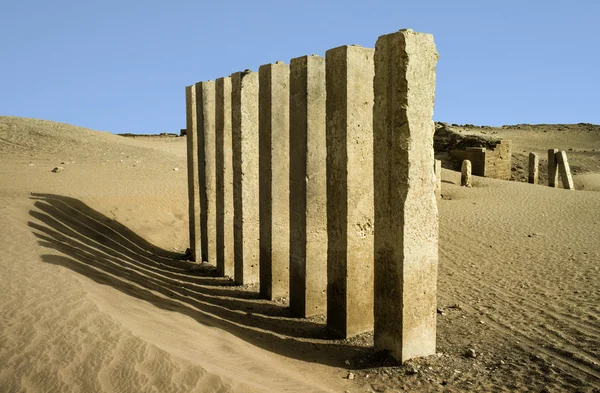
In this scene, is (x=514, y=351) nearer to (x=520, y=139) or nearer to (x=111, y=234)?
(x=111, y=234)

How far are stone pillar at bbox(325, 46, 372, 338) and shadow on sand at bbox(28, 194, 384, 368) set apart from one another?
1.75 ft

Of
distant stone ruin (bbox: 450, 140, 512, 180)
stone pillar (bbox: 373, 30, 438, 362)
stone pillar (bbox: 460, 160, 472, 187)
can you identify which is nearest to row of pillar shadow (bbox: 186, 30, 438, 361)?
stone pillar (bbox: 373, 30, 438, 362)

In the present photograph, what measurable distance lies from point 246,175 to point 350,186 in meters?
3.16

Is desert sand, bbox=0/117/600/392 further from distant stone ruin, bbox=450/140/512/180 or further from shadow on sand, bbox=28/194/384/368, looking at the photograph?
distant stone ruin, bbox=450/140/512/180

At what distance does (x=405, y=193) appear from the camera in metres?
5.57

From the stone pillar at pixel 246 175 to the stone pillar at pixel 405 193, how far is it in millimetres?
3726

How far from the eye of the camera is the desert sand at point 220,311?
4783 mm

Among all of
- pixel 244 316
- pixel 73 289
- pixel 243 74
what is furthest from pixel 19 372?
pixel 243 74

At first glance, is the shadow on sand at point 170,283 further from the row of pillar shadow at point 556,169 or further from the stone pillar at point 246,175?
the row of pillar shadow at point 556,169

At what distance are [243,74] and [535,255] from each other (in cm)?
664

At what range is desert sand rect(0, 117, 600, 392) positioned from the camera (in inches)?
188

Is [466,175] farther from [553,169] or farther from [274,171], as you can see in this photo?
[274,171]

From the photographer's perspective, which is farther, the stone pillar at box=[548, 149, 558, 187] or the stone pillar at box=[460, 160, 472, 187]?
the stone pillar at box=[548, 149, 558, 187]

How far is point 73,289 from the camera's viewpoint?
20.9 feet
